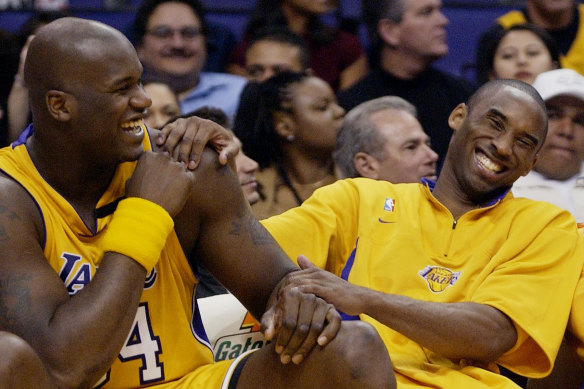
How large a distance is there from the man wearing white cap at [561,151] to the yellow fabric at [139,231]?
2.13 m

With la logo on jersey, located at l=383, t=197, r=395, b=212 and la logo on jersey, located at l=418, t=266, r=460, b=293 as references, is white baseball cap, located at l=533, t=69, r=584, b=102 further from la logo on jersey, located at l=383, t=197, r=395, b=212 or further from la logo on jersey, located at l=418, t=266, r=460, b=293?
la logo on jersey, located at l=418, t=266, r=460, b=293

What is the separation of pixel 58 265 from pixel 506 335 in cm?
126

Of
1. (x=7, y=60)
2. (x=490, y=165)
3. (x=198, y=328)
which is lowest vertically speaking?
(x=7, y=60)

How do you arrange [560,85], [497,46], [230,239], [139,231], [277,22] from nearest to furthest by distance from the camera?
[139,231] < [230,239] < [560,85] < [497,46] < [277,22]

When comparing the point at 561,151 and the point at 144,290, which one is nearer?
the point at 144,290

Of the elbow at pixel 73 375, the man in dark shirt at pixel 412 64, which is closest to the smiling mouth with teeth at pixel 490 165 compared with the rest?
the elbow at pixel 73 375

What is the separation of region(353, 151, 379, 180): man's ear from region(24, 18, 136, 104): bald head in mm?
1873

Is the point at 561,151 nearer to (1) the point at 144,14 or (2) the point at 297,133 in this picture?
(2) the point at 297,133

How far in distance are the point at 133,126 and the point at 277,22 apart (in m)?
3.28

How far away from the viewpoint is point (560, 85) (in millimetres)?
4121

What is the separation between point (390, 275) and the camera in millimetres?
2896

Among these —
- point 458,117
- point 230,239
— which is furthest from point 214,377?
point 458,117

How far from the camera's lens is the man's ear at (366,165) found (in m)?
4.16

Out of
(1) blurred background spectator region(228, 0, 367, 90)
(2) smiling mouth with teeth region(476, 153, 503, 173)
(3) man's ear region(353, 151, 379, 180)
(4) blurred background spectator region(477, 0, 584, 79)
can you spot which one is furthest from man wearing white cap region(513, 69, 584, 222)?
(1) blurred background spectator region(228, 0, 367, 90)
